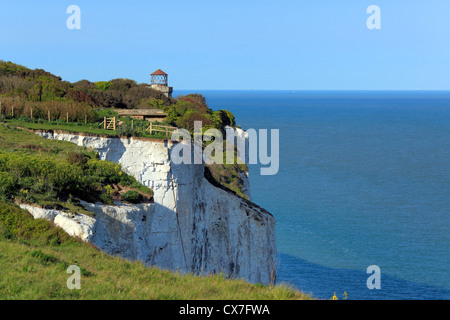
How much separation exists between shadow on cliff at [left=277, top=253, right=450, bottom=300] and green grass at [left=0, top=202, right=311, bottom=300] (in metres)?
16.5

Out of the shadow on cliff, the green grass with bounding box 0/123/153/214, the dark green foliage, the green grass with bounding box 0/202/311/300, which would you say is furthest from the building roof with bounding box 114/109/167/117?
the green grass with bounding box 0/202/311/300

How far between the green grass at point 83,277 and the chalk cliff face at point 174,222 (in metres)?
1.46

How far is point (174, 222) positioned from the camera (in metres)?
28.7

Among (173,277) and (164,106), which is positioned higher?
(164,106)

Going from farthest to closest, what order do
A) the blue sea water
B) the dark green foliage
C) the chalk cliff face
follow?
the blue sea water → the chalk cliff face → the dark green foliage

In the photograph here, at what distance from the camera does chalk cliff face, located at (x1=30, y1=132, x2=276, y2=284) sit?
78.6ft

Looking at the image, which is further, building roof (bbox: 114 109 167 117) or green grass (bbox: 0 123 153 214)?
building roof (bbox: 114 109 167 117)

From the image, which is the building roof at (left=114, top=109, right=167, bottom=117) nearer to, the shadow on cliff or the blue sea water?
the blue sea water

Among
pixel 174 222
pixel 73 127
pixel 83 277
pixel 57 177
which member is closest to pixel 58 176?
pixel 57 177

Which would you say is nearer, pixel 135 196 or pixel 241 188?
pixel 135 196

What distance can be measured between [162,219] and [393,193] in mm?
42765

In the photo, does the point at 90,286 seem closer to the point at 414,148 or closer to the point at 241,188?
the point at 241,188

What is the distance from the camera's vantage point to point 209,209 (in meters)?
32.9
